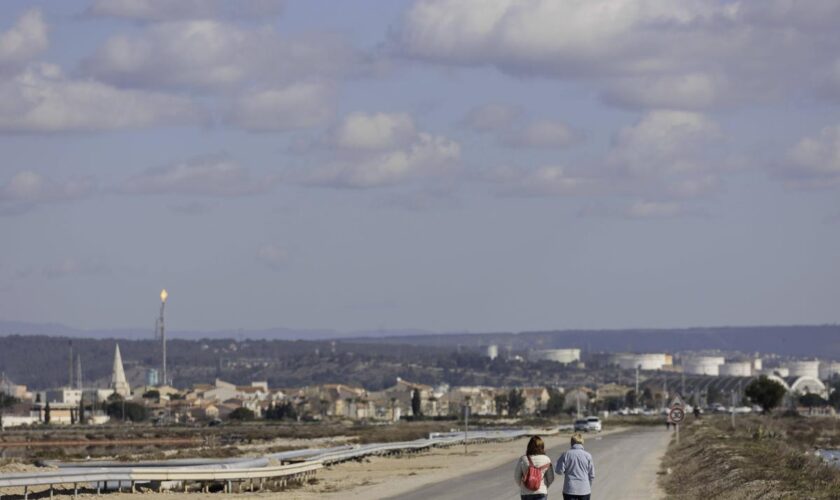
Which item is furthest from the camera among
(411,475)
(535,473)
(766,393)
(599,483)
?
(766,393)

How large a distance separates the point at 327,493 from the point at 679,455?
83.2 feet

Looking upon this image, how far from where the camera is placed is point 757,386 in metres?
177

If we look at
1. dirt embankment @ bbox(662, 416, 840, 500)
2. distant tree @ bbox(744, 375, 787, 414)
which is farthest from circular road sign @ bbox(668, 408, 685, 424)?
distant tree @ bbox(744, 375, 787, 414)

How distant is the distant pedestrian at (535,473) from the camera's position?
23.0m

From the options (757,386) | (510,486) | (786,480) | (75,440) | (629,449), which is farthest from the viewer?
(757,386)

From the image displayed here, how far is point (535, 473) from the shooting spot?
2305 centimetres

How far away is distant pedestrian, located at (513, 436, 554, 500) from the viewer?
23.0 metres

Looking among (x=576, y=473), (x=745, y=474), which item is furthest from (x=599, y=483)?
(x=576, y=473)

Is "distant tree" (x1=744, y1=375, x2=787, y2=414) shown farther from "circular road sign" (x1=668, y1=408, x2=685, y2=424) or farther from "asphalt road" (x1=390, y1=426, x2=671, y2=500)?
"circular road sign" (x1=668, y1=408, x2=685, y2=424)

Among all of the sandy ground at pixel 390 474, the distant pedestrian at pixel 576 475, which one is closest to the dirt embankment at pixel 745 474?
the distant pedestrian at pixel 576 475

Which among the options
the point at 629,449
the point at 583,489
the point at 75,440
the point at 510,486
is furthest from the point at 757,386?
the point at 583,489

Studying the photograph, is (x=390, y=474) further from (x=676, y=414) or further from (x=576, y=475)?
(x=576, y=475)

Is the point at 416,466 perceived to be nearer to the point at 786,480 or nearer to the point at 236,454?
the point at 236,454

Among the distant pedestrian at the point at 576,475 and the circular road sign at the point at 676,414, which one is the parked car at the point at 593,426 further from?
the distant pedestrian at the point at 576,475
